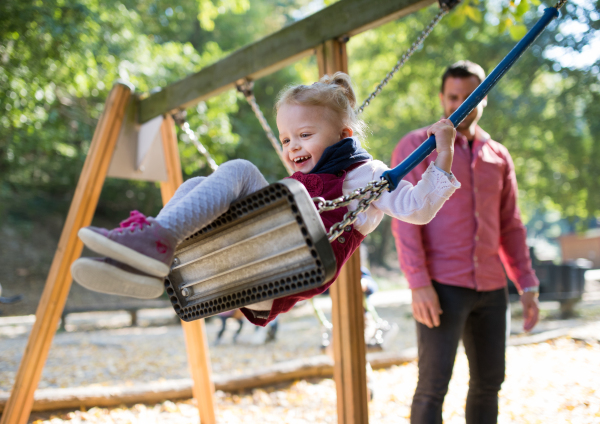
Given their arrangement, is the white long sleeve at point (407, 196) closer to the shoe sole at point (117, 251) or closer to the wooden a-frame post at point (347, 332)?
the shoe sole at point (117, 251)

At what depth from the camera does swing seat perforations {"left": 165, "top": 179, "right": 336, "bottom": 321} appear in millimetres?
1189

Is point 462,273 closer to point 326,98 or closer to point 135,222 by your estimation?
point 326,98

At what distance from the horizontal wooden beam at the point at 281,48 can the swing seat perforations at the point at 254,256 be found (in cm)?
122

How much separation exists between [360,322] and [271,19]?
19.3m

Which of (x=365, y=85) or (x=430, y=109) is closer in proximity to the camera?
(x=430, y=109)

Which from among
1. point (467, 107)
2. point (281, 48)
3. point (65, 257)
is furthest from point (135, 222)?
point (65, 257)

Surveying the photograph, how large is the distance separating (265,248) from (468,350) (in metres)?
1.47

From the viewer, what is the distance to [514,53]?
163 centimetres

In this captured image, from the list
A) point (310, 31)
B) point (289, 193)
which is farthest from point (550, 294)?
point (289, 193)

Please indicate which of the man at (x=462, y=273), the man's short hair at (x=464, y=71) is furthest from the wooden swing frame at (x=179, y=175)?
the man's short hair at (x=464, y=71)

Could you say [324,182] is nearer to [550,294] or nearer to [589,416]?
[589,416]

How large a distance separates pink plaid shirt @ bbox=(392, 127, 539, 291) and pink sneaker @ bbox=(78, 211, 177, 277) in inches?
51.1

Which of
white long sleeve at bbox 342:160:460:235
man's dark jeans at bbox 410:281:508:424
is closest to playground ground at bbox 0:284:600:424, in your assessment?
man's dark jeans at bbox 410:281:508:424

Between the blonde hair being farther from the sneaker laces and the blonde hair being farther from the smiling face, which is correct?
the sneaker laces
